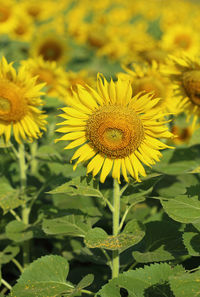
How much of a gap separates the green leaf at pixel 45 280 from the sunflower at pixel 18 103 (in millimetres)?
996

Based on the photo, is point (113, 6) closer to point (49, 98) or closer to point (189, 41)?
point (189, 41)

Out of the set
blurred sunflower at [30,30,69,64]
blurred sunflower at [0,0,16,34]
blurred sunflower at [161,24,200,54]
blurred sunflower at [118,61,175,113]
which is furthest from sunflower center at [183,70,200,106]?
blurred sunflower at [0,0,16,34]

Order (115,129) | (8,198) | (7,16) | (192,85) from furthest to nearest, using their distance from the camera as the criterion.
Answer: (7,16) → (192,85) → (8,198) → (115,129)

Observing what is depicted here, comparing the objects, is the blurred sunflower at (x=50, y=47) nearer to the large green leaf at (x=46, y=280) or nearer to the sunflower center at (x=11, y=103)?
the sunflower center at (x=11, y=103)

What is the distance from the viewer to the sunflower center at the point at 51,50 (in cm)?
807

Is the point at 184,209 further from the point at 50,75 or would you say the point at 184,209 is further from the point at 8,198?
the point at 50,75

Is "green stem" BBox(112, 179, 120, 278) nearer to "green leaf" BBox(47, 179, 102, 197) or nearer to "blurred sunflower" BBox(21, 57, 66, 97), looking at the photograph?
"green leaf" BBox(47, 179, 102, 197)

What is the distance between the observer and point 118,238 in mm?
2688

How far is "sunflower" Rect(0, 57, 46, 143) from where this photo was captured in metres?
3.27

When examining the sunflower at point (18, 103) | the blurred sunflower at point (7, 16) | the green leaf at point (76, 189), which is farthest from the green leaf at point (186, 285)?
the blurred sunflower at point (7, 16)

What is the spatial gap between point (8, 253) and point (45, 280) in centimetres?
97

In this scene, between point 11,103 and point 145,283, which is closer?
point 145,283

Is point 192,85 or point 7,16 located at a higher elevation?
point 7,16

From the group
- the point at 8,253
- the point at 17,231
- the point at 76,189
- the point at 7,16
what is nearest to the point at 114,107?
the point at 76,189
